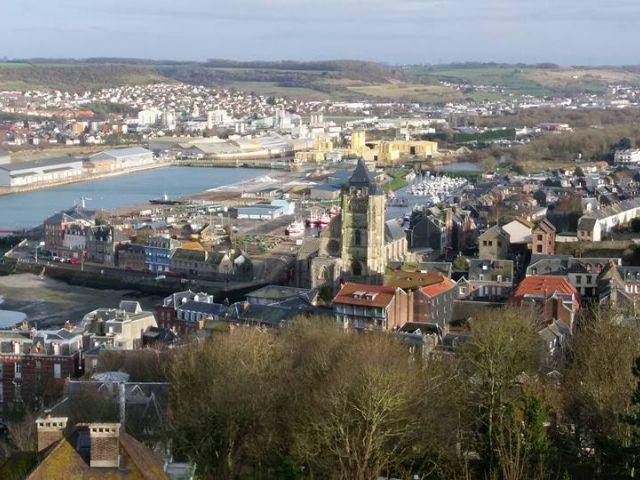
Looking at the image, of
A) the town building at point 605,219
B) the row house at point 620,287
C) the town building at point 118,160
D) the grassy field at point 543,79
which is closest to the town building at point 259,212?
the town building at point 605,219

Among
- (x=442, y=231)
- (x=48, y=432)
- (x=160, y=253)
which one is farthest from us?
(x=160, y=253)

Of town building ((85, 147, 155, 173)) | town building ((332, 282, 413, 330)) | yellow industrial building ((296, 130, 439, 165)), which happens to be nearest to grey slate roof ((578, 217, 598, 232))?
town building ((332, 282, 413, 330))

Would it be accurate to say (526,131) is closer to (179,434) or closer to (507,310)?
(507,310)

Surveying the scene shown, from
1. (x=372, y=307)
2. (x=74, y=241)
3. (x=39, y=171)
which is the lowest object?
(x=39, y=171)

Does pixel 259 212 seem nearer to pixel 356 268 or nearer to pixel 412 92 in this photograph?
pixel 356 268

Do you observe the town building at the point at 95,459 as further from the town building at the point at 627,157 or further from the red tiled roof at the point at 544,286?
the town building at the point at 627,157

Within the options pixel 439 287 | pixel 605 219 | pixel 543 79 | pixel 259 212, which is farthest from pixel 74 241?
pixel 543 79

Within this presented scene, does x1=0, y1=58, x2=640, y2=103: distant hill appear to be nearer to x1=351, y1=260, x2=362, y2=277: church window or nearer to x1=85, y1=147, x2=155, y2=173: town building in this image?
x1=85, y1=147, x2=155, y2=173: town building
